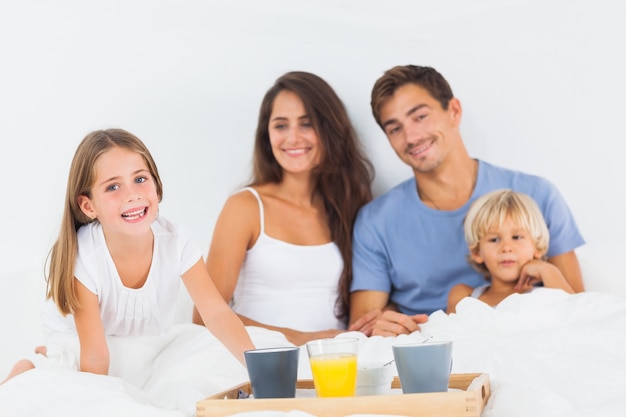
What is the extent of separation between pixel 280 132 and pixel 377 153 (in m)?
0.40

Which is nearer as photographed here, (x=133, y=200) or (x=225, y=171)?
(x=133, y=200)

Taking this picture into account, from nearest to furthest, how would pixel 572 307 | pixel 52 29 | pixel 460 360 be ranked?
pixel 460 360 → pixel 572 307 → pixel 52 29

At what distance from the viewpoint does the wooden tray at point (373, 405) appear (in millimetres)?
1038

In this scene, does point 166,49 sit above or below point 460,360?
above

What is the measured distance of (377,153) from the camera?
2.56 meters

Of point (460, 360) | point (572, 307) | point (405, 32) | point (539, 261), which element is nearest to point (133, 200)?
point (460, 360)

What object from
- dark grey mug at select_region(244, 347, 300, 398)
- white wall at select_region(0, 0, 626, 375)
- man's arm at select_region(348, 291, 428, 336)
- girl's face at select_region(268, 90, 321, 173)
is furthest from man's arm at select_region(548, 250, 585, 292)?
dark grey mug at select_region(244, 347, 300, 398)

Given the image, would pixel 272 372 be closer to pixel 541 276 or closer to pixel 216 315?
pixel 216 315

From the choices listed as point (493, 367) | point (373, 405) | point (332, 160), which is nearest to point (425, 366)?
point (373, 405)

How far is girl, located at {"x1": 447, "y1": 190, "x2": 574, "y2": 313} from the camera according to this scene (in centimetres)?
202

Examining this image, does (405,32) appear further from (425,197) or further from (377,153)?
(425,197)

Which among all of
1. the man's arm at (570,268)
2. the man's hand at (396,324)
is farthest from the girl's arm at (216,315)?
the man's arm at (570,268)

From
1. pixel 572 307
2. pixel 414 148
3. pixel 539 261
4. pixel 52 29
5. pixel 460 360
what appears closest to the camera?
pixel 460 360

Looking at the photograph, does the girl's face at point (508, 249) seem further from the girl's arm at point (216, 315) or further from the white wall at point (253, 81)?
the girl's arm at point (216, 315)
